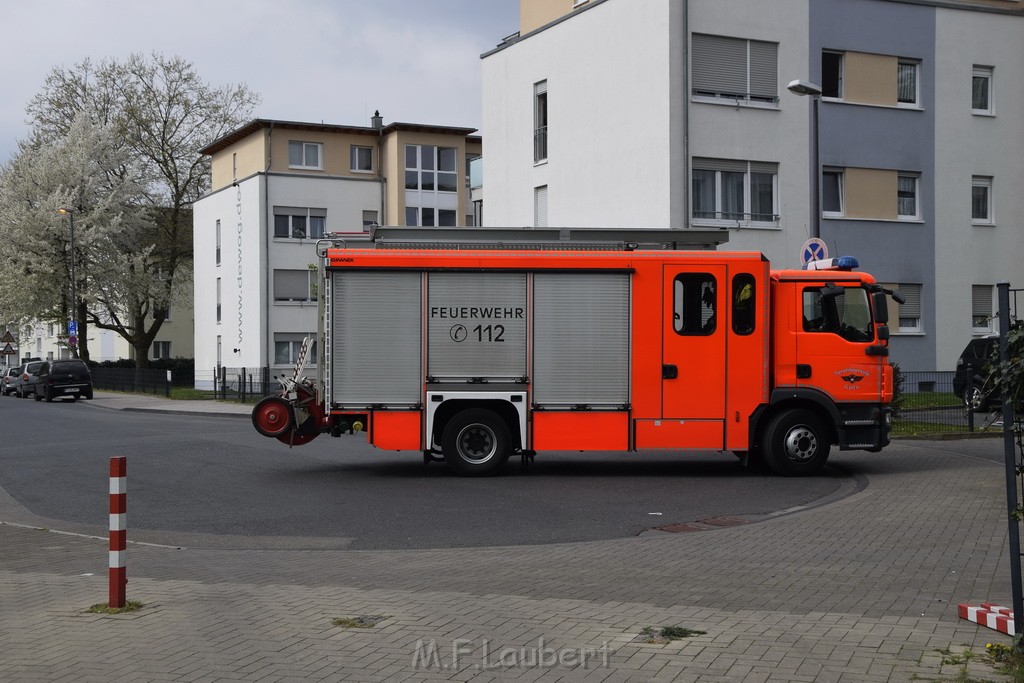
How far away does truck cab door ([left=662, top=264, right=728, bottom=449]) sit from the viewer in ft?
45.8

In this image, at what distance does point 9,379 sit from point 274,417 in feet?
143

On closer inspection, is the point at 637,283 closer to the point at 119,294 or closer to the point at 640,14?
the point at 640,14

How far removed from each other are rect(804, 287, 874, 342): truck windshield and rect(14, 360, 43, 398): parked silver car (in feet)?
132

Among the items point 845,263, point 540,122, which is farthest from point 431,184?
point 845,263

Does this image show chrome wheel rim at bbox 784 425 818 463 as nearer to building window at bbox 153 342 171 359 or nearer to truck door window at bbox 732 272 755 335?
truck door window at bbox 732 272 755 335

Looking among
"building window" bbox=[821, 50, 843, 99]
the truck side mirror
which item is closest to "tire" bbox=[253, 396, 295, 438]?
the truck side mirror

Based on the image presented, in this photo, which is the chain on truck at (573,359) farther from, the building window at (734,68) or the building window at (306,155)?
the building window at (306,155)

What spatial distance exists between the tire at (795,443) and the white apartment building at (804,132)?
43.4ft

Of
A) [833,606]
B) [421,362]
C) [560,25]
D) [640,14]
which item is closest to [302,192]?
[560,25]

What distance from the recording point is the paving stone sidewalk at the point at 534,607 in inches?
218

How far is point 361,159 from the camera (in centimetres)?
5309

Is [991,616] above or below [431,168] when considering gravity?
below

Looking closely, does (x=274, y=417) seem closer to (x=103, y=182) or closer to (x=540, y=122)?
(x=540, y=122)

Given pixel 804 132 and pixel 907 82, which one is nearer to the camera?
pixel 804 132
